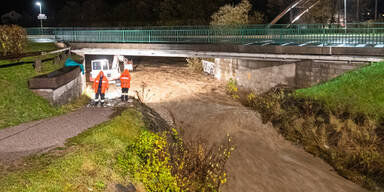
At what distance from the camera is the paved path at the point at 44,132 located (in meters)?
8.68

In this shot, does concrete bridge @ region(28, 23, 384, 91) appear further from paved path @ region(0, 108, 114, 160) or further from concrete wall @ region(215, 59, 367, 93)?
paved path @ region(0, 108, 114, 160)

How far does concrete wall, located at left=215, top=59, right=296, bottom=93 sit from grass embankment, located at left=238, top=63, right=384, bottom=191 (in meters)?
1.16

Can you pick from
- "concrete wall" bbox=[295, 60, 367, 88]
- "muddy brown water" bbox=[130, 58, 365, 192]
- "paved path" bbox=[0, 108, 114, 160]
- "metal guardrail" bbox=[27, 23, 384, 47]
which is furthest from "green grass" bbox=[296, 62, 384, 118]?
"paved path" bbox=[0, 108, 114, 160]

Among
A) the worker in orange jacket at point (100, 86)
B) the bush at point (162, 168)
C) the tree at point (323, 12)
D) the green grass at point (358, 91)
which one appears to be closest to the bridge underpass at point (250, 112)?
the green grass at point (358, 91)

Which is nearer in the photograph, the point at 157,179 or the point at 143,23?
the point at 157,179

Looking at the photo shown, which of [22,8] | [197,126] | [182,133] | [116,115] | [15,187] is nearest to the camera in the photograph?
[15,187]

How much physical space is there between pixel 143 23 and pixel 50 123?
3859 centimetres

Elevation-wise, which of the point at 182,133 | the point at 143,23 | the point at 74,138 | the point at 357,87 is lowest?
the point at 182,133

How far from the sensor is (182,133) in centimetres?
1588

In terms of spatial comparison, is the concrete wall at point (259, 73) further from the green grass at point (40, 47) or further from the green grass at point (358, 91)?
the green grass at point (40, 47)

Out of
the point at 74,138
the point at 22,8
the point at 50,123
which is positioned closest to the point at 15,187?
the point at 74,138

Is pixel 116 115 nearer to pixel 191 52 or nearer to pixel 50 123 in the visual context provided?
pixel 50 123

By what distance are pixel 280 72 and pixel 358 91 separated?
4633mm

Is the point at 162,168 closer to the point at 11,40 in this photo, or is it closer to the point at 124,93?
the point at 124,93
